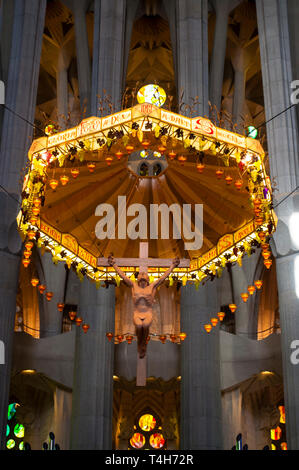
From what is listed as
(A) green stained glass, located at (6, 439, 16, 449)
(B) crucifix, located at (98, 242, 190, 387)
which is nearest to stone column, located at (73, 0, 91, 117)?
(B) crucifix, located at (98, 242, 190, 387)

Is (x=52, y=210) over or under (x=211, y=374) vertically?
over

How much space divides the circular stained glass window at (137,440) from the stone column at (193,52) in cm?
1200

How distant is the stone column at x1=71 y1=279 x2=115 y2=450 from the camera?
1725cm

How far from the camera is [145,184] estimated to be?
13.4 m

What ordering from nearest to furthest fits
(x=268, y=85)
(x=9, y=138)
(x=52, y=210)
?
(x=52, y=210) < (x=9, y=138) < (x=268, y=85)

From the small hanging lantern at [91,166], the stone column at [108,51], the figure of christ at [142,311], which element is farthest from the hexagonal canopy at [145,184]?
the stone column at [108,51]

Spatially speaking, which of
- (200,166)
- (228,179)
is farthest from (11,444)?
(200,166)

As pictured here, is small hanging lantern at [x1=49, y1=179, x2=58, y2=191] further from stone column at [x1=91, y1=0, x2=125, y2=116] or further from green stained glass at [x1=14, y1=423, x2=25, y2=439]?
green stained glass at [x1=14, y1=423, x2=25, y2=439]

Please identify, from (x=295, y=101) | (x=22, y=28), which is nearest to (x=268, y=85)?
(x=295, y=101)

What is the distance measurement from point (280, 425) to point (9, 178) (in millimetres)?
11909

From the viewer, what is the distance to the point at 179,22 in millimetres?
20156

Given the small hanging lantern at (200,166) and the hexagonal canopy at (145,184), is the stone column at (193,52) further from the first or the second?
the small hanging lantern at (200,166)
